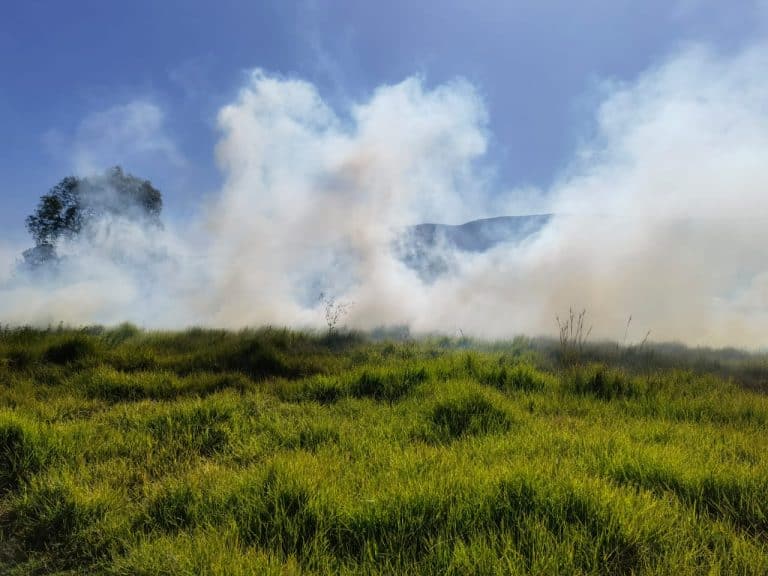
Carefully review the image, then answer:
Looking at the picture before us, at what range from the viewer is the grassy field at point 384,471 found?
281 cm

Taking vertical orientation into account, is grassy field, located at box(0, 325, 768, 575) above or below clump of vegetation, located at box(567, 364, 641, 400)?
below

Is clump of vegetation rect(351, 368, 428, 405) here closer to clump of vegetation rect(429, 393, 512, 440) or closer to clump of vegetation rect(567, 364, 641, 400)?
clump of vegetation rect(429, 393, 512, 440)

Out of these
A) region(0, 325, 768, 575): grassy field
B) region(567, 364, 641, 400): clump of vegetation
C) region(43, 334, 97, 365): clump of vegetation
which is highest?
region(43, 334, 97, 365): clump of vegetation

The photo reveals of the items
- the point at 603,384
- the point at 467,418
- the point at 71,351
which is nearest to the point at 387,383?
the point at 467,418

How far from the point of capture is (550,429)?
5000 millimetres

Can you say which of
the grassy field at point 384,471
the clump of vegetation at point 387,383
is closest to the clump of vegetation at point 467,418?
the grassy field at point 384,471

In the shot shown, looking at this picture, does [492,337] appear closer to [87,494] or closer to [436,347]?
[436,347]

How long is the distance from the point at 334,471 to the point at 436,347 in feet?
21.9

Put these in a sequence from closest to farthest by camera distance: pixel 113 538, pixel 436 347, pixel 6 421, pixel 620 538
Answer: pixel 620 538 → pixel 113 538 → pixel 6 421 → pixel 436 347

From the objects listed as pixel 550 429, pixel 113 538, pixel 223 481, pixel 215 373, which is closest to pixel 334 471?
pixel 223 481

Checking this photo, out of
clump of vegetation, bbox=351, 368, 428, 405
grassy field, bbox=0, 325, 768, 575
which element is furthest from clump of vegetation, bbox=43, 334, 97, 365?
clump of vegetation, bbox=351, 368, 428, 405

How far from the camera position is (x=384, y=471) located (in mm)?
3834

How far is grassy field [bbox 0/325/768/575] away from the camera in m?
2.81

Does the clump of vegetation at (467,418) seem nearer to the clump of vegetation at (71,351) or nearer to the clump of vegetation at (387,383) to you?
the clump of vegetation at (387,383)
